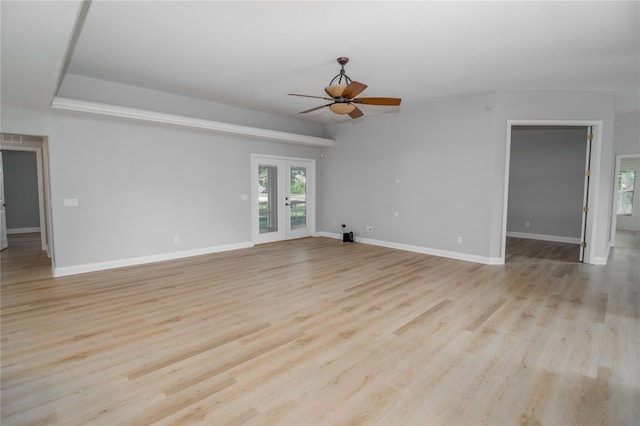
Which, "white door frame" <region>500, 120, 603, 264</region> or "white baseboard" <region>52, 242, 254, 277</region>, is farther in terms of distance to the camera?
"white door frame" <region>500, 120, 603, 264</region>

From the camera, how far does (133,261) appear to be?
5.41 meters

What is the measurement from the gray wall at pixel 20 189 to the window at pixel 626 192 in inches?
662

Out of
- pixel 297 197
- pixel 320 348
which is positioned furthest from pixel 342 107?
pixel 297 197

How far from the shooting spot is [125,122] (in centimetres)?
516

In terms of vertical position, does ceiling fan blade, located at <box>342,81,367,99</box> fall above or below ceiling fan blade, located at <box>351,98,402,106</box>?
above

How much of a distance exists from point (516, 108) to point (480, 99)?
0.59 meters

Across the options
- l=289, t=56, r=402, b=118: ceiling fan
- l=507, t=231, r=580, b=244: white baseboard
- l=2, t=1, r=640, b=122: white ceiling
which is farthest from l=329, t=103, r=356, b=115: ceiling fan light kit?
l=507, t=231, r=580, b=244: white baseboard

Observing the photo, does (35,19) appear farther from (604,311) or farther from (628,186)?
(628,186)

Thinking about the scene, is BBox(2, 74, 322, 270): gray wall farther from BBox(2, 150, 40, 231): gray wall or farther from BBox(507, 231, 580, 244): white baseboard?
BBox(507, 231, 580, 244): white baseboard

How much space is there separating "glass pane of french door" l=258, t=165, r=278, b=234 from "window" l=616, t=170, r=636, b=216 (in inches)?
397

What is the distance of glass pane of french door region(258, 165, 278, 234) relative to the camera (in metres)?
7.31

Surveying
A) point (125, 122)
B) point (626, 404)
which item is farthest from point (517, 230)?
point (125, 122)

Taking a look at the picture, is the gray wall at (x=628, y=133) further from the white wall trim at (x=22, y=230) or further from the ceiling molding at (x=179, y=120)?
the white wall trim at (x=22, y=230)

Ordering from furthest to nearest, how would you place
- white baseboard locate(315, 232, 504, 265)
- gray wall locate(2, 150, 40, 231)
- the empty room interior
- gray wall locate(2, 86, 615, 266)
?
1. gray wall locate(2, 150, 40, 231)
2. white baseboard locate(315, 232, 504, 265)
3. gray wall locate(2, 86, 615, 266)
4. the empty room interior
